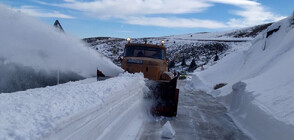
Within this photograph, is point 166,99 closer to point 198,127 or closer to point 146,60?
point 198,127

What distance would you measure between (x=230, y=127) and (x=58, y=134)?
592 cm

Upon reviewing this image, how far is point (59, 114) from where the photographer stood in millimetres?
3246

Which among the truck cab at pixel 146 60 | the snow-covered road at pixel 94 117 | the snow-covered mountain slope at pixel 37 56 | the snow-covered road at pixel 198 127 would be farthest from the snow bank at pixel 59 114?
the truck cab at pixel 146 60

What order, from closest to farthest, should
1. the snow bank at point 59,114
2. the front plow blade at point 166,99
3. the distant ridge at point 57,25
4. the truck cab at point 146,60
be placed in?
the snow bank at point 59,114 → the front plow blade at point 166,99 → the distant ridge at point 57,25 → the truck cab at point 146,60

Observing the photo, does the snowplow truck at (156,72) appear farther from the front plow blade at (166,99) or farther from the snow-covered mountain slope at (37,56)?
the snow-covered mountain slope at (37,56)

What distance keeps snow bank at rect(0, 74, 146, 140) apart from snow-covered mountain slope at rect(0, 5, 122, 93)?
3.21m

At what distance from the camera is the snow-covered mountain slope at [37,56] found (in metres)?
7.25

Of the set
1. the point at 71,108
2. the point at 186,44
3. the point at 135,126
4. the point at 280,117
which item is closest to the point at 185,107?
the point at 135,126

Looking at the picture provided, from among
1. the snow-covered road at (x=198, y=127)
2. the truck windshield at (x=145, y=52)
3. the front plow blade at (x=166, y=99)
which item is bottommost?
the snow-covered road at (x=198, y=127)

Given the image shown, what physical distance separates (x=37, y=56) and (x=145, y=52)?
165 inches

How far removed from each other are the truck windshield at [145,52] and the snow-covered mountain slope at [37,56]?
1570 mm

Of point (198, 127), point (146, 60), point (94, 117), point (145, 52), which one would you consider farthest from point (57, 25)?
point (94, 117)

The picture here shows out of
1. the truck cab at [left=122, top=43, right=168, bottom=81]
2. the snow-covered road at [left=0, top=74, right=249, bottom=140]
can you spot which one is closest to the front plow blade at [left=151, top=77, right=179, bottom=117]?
the snow-covered road at [left=0, top=74, right=249, bottom=140]

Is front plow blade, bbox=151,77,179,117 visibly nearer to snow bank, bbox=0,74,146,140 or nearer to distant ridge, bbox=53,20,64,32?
snow bank, bbox=0,74,146,140
